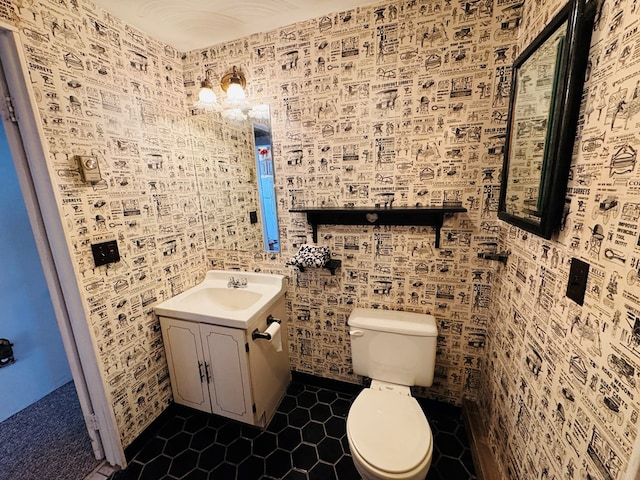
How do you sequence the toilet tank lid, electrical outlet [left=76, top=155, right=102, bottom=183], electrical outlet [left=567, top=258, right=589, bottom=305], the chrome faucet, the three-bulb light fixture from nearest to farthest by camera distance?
electrical outlet [left=567, top=258, right=589, bottom=305] → electrical outlet [left=76, top=155, right=102, bottom=183] → the toilet tank lid → the three-bulb light fixture → the chrome faucet

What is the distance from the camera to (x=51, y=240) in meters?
1.19

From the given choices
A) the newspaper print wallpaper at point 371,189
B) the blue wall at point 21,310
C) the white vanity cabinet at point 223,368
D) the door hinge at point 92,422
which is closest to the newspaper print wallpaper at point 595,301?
the newspaper print wallpaper at point 371,189

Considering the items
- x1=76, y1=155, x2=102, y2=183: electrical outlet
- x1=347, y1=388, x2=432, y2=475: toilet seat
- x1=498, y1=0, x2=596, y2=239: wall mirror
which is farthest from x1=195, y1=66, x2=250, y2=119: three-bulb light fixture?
x1=347, y1=388, x2=432, y2=475: toilet seat

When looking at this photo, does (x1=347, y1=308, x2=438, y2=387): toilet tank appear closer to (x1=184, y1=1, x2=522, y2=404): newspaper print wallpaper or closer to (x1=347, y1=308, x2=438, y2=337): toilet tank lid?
(x1=347, y1=308, x2=438, y2=337): toilet tank lid

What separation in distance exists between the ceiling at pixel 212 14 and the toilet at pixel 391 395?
172 cm

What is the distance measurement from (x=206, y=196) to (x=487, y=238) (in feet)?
6.13

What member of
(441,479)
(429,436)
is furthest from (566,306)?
(441,479)

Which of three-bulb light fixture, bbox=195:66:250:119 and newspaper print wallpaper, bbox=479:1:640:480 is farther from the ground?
three-bulb light fixture, bbox=195:66:250:119

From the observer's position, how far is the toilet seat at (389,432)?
105 cm

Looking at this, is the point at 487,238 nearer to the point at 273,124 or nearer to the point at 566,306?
the point at 566,306

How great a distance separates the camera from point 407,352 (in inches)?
57.8

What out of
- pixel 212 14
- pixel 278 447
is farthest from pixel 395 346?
pixel 212 14

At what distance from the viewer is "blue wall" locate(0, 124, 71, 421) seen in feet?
5.54

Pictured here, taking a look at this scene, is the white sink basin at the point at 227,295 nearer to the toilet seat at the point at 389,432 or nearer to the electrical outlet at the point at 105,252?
the electrical outlet at the point at 105,252
